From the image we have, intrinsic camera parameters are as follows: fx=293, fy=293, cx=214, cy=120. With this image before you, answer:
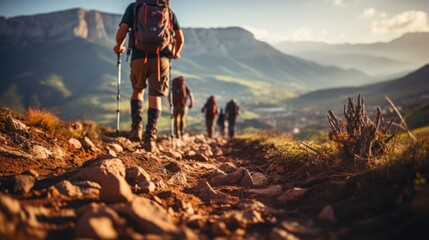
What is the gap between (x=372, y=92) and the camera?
134m

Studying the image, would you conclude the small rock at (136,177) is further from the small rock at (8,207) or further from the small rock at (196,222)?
the small rock at (8,207)

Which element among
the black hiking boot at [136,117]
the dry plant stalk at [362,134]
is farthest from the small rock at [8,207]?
the black hiking boot at [136,117]

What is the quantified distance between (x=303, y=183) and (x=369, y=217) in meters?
1.28

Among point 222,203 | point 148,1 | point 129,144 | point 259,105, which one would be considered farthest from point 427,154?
point 259,105

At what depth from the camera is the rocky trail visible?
173 centimetres

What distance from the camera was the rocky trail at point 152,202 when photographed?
1.73 m

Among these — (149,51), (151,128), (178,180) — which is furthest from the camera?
(151,128)

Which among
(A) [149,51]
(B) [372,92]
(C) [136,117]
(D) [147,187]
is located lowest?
(B) [372,92]

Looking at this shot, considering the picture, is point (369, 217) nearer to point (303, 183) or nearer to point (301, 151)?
point (303, 183)

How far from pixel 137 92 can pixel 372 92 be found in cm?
14874

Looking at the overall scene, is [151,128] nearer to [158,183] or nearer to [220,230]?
[158,183]

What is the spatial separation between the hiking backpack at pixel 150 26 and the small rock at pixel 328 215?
3.52 m

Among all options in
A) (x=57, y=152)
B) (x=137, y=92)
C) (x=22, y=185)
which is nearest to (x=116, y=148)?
(x=137, y=92)

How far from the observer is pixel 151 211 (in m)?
1.94
